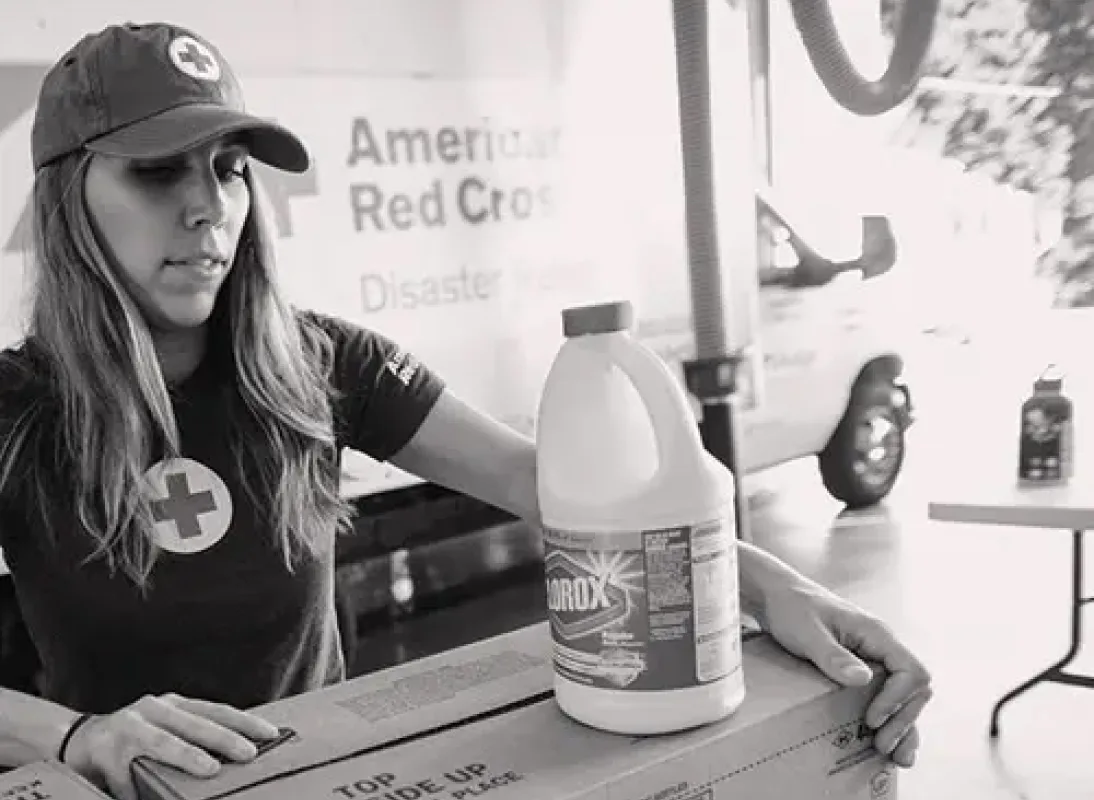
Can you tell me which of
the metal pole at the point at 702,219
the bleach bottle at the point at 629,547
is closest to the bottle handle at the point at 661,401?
the bleach bottle at the point at 629,547

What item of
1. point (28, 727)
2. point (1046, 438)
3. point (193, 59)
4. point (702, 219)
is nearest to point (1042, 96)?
point (702, 219)

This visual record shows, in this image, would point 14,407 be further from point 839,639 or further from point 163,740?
point 839,639

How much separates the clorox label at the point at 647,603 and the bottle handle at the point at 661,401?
0.19ft

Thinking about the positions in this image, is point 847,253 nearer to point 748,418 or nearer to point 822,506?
point 748,418

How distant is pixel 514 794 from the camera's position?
0.72 metres

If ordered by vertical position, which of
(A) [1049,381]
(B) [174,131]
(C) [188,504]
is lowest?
(A) [1049,381]

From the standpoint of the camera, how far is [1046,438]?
8.43 feet

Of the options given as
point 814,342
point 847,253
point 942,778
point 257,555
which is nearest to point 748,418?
point 814,342

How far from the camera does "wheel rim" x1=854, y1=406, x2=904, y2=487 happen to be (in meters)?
4.64

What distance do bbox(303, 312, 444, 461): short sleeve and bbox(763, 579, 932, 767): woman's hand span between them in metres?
0.53

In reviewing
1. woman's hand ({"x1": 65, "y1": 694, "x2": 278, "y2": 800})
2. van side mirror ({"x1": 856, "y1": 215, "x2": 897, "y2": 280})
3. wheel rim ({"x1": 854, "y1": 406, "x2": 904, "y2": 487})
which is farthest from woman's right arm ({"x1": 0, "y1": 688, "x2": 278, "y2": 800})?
wheel rim ({"x1": 854, "y1": 406, "x2": 904, "y2": 487})

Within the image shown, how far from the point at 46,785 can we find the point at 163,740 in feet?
0.28

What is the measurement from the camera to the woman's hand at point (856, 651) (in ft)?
2.84

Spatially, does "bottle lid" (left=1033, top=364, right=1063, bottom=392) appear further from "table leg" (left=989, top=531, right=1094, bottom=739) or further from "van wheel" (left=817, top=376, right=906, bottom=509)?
"van wheel" (left=817, top=376, right=906, bottom=509)
